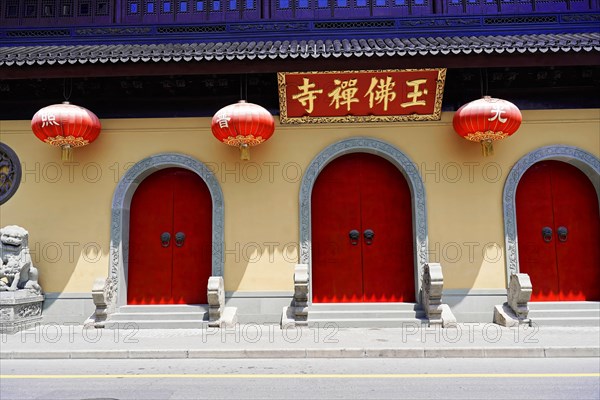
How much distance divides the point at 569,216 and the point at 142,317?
26.3 feet

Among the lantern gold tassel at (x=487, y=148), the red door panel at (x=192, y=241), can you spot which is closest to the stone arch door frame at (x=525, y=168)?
the lantern gold tassel at (x=487, y=148)

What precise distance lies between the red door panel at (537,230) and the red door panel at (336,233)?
3044 millimetres

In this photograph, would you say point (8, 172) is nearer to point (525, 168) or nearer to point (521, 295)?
point (521, 295)

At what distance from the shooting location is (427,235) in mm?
8820

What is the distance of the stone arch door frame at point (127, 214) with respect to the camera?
29.1 ft

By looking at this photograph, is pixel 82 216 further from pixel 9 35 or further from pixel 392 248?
pixel 392 248

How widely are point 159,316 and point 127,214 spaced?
6.73 ft

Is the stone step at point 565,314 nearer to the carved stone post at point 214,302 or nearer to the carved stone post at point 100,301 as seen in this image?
the carved stone post at point 214,302

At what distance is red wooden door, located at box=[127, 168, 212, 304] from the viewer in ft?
30.4

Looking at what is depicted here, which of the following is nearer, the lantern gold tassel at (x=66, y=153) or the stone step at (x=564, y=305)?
the stone step at (x=564, y=305)

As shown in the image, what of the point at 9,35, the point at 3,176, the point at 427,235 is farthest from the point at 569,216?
the point at 9,35

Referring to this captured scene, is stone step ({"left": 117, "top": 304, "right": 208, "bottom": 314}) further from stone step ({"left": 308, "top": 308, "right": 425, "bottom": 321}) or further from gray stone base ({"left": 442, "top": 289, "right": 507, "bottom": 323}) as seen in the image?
gray stone base ({"left": 442, "top": 289, "right": 507, "bottom": 323})

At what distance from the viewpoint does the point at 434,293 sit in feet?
26.5

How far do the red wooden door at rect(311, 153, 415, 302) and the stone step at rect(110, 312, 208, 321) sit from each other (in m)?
2.14
